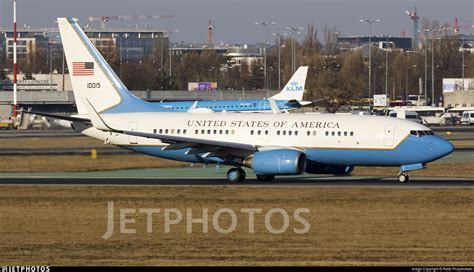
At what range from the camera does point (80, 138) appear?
93.8 m

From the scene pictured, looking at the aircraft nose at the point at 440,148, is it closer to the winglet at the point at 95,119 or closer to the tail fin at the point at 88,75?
the winglet at the point at 95,119

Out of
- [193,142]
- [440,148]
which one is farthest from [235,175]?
[440,148]

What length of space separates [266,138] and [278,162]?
2.82 m

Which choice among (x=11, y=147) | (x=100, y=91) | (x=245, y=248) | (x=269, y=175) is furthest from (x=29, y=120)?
(x=245, y=248)

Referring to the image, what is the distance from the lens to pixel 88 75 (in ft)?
189

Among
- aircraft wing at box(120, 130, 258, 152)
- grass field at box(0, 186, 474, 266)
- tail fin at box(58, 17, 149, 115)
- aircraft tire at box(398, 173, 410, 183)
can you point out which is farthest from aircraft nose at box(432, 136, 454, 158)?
tail fin at box(58, 17, 149, 115)

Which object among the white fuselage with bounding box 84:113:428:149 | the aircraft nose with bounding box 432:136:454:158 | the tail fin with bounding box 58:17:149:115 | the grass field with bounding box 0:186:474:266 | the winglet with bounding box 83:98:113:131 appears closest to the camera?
the grass field with bounding box 0:186:474:266

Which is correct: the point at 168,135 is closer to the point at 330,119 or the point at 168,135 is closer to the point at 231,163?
the point at 231,163

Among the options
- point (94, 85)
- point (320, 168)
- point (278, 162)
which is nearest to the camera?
point (278, 162)

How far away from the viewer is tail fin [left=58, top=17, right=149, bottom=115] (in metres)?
56.9

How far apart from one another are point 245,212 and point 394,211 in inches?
199

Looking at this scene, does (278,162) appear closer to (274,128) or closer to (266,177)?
(266,177)

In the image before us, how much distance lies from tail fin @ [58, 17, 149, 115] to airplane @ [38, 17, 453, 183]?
110mm

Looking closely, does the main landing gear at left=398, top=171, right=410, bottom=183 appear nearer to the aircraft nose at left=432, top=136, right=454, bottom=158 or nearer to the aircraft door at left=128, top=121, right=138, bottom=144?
the aircraft nose at left=432, top=136, right=454, bottom=158
